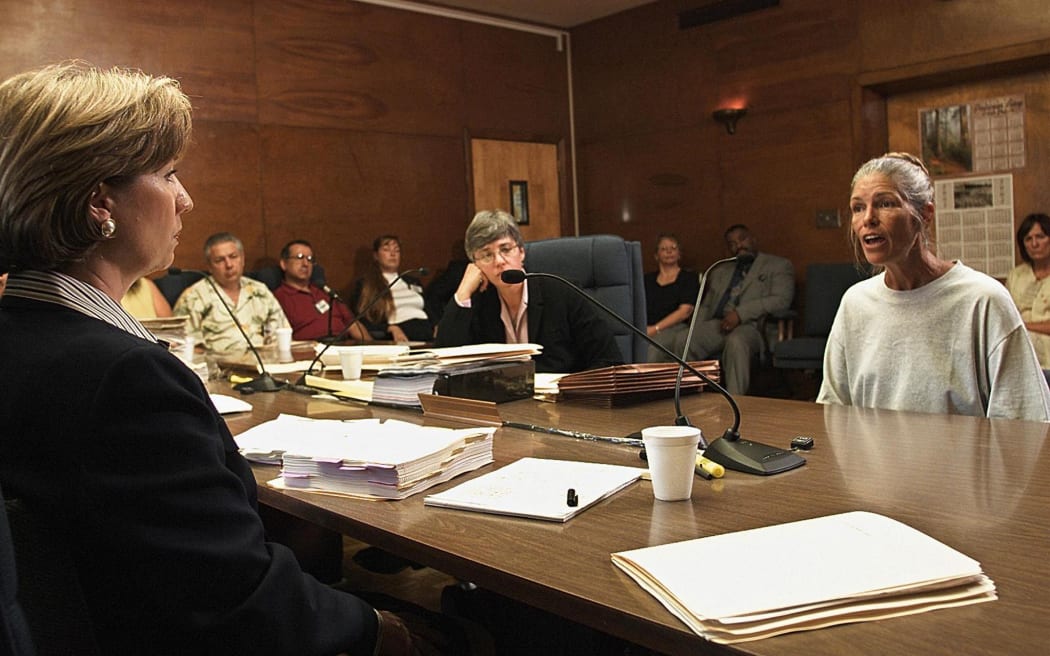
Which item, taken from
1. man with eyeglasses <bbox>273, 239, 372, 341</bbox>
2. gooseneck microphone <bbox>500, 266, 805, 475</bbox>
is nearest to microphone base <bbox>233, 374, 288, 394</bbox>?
gooseneck microphone <bbox>500, 266, 805, 475</bbox>

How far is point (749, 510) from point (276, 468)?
0.86 m

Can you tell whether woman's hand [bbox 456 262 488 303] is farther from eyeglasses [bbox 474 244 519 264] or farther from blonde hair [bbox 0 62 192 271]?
blonde hair [bbox 0 62 192 271]

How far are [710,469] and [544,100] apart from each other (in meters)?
6.65

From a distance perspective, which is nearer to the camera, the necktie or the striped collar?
the striped collar

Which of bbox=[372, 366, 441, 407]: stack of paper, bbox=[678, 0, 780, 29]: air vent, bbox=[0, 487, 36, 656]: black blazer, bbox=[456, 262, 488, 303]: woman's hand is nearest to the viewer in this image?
bbox=[0, 487, 36, 656]: black blazer

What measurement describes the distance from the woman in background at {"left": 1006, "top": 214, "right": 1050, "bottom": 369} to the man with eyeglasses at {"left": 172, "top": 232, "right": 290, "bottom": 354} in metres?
4.03

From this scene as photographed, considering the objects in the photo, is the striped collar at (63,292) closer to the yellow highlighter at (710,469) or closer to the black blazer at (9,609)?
the black blazer at (9,609)

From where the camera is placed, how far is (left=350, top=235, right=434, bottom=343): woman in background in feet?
19.6

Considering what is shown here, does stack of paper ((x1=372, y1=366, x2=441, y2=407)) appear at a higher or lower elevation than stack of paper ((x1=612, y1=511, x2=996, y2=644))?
higher

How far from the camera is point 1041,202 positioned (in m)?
5.62

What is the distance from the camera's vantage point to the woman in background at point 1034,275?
4.83 m

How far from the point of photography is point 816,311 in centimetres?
588

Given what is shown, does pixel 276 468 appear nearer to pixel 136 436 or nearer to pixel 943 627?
pixel 136 436

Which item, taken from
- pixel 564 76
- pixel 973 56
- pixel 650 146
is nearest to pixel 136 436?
pixel 973 56
